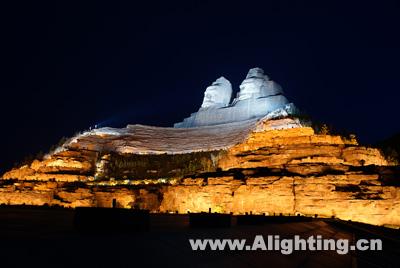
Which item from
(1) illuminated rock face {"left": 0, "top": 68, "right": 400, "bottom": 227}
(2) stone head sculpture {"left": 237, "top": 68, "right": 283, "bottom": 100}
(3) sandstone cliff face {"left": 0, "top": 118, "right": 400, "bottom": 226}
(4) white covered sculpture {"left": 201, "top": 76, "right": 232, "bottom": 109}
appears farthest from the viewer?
(4) white covered sculpture {"left": 201, "top": 76, "right": 232, "bottom": 109}

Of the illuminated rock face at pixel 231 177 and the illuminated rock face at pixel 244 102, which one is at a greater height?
the illuminated rock face at pixel 244 102

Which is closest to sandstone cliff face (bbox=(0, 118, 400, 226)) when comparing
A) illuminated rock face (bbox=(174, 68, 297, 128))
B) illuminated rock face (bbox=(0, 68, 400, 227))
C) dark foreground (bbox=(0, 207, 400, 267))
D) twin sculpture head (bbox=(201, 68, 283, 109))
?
illuminated rock face (bbox=(0, 68, 400, 227))

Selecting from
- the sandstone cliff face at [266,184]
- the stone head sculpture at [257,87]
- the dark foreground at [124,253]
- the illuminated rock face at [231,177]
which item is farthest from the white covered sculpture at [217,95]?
the dark foreground at [124,253]

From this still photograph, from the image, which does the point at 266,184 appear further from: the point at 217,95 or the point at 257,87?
the point at 217,95

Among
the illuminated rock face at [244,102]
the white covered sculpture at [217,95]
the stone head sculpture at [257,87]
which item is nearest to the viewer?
the illuminated rock face at [244,102]

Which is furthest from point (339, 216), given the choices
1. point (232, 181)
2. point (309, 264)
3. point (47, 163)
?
point (47, 163)

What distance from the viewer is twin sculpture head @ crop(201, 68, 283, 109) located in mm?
61534

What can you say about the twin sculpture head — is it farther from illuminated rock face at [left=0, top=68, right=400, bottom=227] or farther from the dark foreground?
the dark foreground

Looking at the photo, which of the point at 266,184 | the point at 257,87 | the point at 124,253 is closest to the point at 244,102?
the point at 257,87

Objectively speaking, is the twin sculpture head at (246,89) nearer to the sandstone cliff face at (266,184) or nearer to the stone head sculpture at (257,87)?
the stone head sculpture at (257,87)

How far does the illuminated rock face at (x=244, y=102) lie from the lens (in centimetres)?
5792

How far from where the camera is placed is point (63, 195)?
28.0m

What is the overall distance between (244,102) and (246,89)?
9.07 ft

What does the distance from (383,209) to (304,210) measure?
12.5 feet
